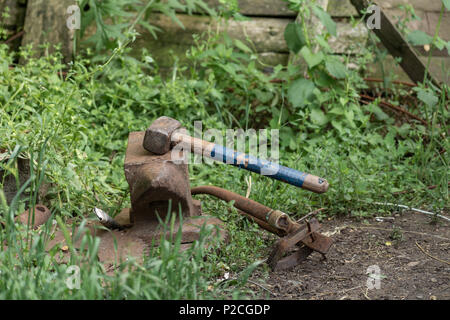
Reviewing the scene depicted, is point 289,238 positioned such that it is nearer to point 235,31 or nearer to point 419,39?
point 419,39

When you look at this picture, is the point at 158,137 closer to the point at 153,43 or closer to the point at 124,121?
the point at 124,121

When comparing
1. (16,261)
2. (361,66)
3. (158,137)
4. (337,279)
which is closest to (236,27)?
(361,66)

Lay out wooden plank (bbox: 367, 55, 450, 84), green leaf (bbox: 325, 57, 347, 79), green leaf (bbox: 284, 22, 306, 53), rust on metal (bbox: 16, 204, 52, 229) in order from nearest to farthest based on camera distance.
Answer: rust on metal (bbox: 16, 204, 52, 229) → green leaf (bbox: 325, 57, 347, 79) → green leaf (bbox: 284, 22, 306, 53) → wooden plank (bbox: 367, 55, 450, 84)

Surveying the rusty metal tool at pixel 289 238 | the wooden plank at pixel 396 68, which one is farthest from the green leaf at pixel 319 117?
the rusty metal tool at pixel 289 238

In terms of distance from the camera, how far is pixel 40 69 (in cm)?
408

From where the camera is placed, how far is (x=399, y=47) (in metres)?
4.17

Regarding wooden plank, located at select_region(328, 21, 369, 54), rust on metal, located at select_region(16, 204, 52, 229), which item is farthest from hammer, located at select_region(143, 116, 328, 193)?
wooden plank, located at select_region(328, 21, 369, 54)

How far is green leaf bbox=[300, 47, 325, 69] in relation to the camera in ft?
13.3

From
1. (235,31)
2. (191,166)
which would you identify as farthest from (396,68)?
(191,166)

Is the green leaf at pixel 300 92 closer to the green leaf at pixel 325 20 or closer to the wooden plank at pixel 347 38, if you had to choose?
the green leaf at pixel 325 20

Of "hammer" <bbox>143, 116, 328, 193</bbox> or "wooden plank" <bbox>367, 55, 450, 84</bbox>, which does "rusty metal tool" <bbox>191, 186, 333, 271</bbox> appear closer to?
"hammer" <bbox>143, 116, 328, 193</bbox>

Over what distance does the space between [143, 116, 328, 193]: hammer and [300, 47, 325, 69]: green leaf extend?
1618mm

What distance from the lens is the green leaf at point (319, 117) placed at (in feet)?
13.3

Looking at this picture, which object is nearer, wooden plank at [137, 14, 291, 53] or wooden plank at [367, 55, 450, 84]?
wooden plank at [367, 55, 450, 84]
